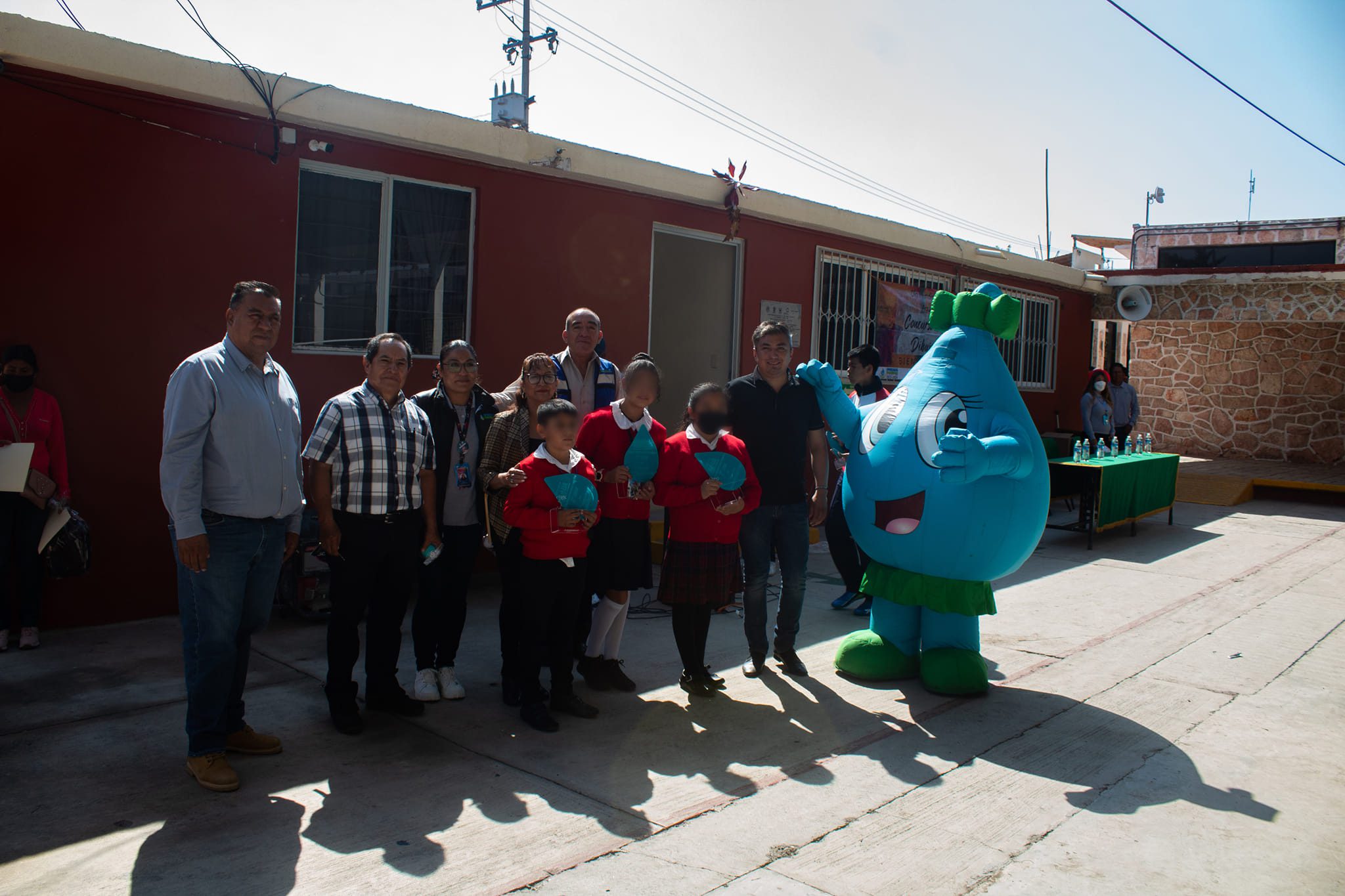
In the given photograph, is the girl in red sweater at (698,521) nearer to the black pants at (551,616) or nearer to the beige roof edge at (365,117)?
the black pants at (551,616)

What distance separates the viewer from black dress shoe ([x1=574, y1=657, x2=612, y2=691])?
471cm

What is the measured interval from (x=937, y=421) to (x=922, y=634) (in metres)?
1.14

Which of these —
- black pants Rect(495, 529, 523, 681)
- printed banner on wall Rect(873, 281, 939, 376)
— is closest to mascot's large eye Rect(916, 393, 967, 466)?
black pants Rect(495, 529, 523, 681)

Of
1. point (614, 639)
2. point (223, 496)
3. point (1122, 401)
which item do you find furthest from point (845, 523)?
point (1122, 401)

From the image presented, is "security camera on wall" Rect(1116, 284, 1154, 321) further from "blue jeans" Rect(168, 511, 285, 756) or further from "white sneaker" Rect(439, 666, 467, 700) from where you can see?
"blue jeans" Rect(168, 511, 285, 756)

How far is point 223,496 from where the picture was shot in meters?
3.47

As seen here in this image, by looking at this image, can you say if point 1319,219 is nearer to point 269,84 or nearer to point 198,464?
point 269,84

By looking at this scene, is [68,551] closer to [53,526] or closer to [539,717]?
[53,526]

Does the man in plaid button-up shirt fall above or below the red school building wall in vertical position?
below

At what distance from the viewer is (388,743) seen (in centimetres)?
395

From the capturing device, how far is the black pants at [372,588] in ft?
13.1

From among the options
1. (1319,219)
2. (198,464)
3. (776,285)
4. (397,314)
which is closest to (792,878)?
(198,464)

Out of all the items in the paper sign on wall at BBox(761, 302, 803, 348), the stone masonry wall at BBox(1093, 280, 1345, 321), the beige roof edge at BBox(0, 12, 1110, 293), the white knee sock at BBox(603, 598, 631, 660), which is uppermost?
the stone masonry wall at BBox(1093, 280, 1345, 321)

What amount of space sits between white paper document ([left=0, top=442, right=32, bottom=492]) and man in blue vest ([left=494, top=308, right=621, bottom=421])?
2.35 metres
